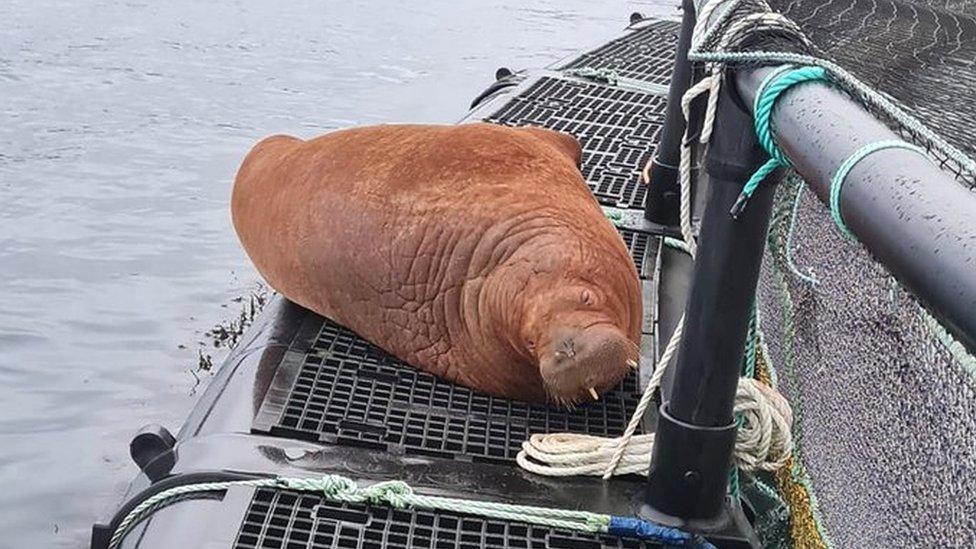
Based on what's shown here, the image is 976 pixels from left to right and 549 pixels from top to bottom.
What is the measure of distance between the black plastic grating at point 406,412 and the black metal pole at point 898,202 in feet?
4.92

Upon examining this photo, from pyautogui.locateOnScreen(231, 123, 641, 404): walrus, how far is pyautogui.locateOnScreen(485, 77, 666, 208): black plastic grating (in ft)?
2.96

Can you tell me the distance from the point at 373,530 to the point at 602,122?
375cm

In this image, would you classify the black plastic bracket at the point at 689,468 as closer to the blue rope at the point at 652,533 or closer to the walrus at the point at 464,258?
the blue rope at the point at 652,533

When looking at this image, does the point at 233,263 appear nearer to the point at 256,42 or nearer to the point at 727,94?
the point at 727,94

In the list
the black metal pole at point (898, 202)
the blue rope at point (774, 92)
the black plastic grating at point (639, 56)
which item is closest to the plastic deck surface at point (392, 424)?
the blue rope at point (774, 92)

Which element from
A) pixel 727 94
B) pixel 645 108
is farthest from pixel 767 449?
pixel 645 108

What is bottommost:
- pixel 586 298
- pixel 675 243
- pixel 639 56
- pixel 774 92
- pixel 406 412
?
pixel 639 56

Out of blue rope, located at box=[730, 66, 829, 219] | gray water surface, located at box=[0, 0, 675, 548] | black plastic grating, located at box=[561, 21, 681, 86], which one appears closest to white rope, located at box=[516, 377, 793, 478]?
blue rope, located at box=[730, 66, 829, 219]

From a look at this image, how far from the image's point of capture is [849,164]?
4.41ft

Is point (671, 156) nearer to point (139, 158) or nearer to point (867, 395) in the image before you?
A: point (867, 395)

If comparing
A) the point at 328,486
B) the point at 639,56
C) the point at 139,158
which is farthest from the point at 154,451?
the point at 139,158

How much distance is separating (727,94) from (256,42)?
40.4 ft

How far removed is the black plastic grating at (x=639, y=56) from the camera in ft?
24.3

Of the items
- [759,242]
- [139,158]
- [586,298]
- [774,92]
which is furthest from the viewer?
[139,158]
